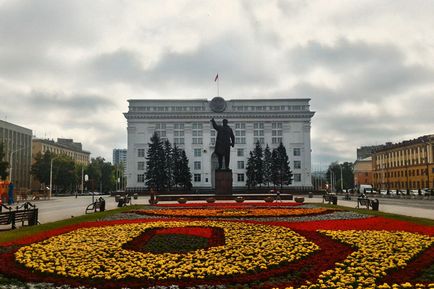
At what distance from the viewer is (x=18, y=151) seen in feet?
335

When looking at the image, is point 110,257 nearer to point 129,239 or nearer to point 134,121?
point 129,239

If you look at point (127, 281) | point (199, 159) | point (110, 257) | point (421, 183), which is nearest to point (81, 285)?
point (127, 281)

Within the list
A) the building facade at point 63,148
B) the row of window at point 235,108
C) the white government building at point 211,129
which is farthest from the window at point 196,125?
the building facade at point 63,148

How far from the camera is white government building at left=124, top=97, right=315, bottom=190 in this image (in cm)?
9719

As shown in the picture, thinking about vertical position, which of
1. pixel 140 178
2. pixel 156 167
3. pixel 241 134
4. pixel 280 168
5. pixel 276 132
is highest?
pixel 276 132

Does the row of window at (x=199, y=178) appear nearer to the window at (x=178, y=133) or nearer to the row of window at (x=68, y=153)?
the window at (x=178, y=133)

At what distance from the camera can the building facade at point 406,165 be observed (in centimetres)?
8956

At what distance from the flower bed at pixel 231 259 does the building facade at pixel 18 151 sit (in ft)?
303

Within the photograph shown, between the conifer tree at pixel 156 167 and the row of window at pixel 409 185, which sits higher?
the conifer tree at pixel 156 167

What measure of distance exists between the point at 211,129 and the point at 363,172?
2472 inches

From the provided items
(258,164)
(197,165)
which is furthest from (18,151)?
(258,164)

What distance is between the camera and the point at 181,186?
3573 inches

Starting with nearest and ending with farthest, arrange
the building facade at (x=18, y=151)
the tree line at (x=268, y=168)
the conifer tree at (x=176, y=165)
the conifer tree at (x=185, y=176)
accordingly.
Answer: the conifer tree at (x=185, y=176) → the conifer tree at (x=176, y=165) → the tree line at (x=268, y=168) → the building facade at (x=18, y=151)

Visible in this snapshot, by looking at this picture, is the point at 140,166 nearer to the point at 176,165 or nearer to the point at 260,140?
the point at 176,165
